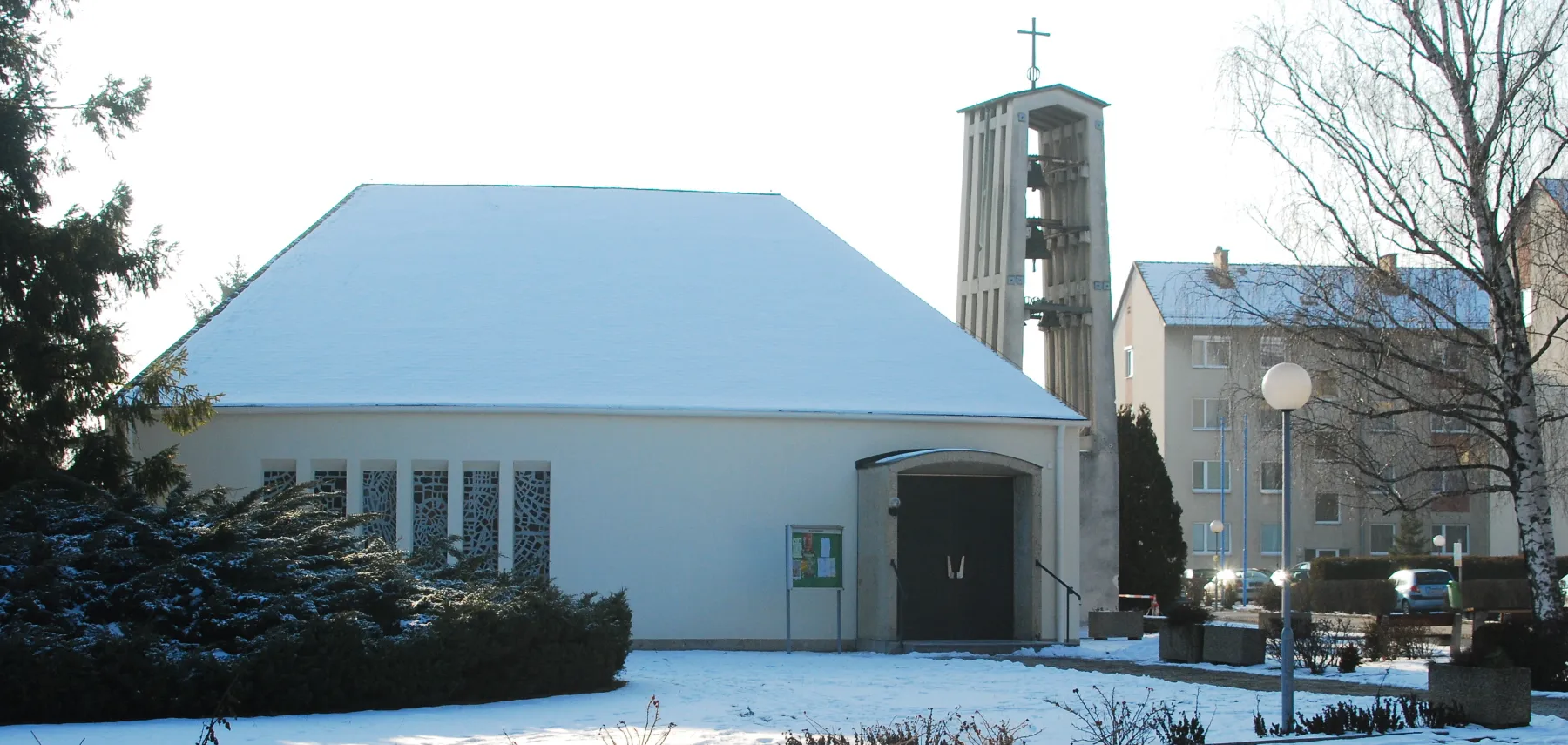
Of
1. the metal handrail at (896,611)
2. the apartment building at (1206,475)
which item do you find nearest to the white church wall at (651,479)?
the metal handrail at (896,611)

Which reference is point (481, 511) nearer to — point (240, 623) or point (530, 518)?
point (530, 518)

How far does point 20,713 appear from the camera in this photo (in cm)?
1286

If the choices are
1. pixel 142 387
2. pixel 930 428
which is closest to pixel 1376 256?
pixel 930 428

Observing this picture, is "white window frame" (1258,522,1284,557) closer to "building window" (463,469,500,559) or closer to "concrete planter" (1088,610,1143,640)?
"concrete planter" (1088,610,1143,640)

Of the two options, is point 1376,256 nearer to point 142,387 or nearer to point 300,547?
point 300,547

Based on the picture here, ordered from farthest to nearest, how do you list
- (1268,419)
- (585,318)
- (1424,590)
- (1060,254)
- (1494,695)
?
1. (1424,590)
2. (1060,254)
3. (585,318)
4. (1268,419)
5. (1494,695)

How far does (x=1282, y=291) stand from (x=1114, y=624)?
795 centimetres

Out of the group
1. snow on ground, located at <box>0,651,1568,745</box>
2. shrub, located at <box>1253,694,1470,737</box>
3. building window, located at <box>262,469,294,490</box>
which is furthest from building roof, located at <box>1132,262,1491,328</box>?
building window, located at <box>262,469,294,490</box>

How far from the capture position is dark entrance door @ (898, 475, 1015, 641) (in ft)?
80.6

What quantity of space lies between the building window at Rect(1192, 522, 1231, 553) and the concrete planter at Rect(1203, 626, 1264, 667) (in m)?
42.8

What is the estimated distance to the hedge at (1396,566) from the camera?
5025 cm

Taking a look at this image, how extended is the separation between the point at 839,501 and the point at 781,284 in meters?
5.06

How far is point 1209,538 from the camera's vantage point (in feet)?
208

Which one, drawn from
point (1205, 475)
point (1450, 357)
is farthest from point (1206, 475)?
point (1450, 357)
